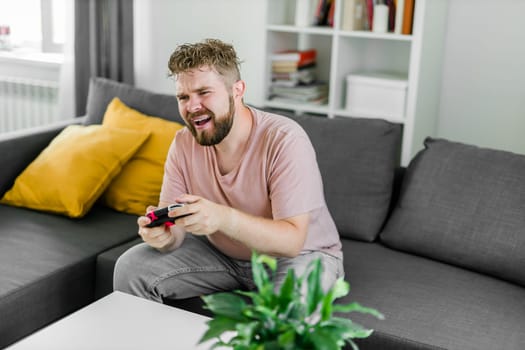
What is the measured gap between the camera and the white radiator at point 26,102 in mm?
3844

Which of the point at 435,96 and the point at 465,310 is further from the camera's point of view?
the point at 435,96

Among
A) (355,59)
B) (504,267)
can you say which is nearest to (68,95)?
(355,59)

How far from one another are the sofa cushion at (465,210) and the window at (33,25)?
2.30 meters

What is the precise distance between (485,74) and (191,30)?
148cm

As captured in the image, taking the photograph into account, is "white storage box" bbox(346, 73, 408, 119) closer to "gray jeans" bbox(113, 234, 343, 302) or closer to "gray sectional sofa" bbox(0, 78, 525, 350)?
"gray sectional sofa" bbox(0, 78, 525, 350)

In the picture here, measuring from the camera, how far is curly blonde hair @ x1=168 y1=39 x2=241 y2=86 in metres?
1.98

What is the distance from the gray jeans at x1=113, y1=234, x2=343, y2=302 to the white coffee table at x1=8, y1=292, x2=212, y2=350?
0.22 m

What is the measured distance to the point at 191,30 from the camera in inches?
147

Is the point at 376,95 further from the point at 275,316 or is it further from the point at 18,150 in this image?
the point at 275,316

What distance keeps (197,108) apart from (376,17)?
140cm

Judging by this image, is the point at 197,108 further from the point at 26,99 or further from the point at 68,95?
the point at 26,99

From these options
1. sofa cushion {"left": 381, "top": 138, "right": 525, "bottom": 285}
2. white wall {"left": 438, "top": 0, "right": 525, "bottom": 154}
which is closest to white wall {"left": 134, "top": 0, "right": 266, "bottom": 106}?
white wall {"left": 438, "top": 0, "right": 525, "bottom": 154}

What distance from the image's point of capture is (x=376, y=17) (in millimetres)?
3111

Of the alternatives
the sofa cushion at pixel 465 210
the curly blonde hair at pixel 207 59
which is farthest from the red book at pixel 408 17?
the curly blonde hair at pixel 207 59
